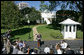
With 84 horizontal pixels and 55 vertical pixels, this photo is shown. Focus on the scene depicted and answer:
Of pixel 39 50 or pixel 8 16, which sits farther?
pixel 8 16

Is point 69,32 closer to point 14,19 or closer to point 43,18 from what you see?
point 14,19

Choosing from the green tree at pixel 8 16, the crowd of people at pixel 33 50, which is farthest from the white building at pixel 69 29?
the crowd of people at pixel 33 50

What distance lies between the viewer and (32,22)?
49.0 meters

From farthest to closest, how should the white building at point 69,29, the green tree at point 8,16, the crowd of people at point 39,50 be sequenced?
the white building at point 69,29 < the green tree at point 8,16 < the crowd of people at point 39,50

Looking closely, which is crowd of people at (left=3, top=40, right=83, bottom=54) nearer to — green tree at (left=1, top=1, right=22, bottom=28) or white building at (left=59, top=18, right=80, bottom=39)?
green tree at (left=1, top=1, right=22, bottom=28)

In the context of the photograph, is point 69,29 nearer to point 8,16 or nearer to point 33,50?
point 8,16

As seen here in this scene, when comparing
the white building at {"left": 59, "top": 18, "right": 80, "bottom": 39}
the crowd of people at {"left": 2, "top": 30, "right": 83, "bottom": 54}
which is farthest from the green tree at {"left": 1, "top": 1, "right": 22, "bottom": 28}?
the crowd of people at {"left": 2, "top": 30, "right": 83, "bottom": 54}

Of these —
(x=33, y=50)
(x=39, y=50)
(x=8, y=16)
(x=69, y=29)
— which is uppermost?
(x=8, y=16)

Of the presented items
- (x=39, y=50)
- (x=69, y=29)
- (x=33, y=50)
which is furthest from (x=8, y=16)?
(x=39, y=50)

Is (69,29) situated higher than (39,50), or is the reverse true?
(69,29)

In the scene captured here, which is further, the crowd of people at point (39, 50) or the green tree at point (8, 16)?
the green tree at point (8, 16)

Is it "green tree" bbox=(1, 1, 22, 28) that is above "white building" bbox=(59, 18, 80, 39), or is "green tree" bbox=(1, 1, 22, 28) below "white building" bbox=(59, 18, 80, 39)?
above

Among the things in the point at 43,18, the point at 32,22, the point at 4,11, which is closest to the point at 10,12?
the point at 4,11

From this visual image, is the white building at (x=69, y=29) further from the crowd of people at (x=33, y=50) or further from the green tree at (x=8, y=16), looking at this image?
the crowd of people at (x=33, y=50)
